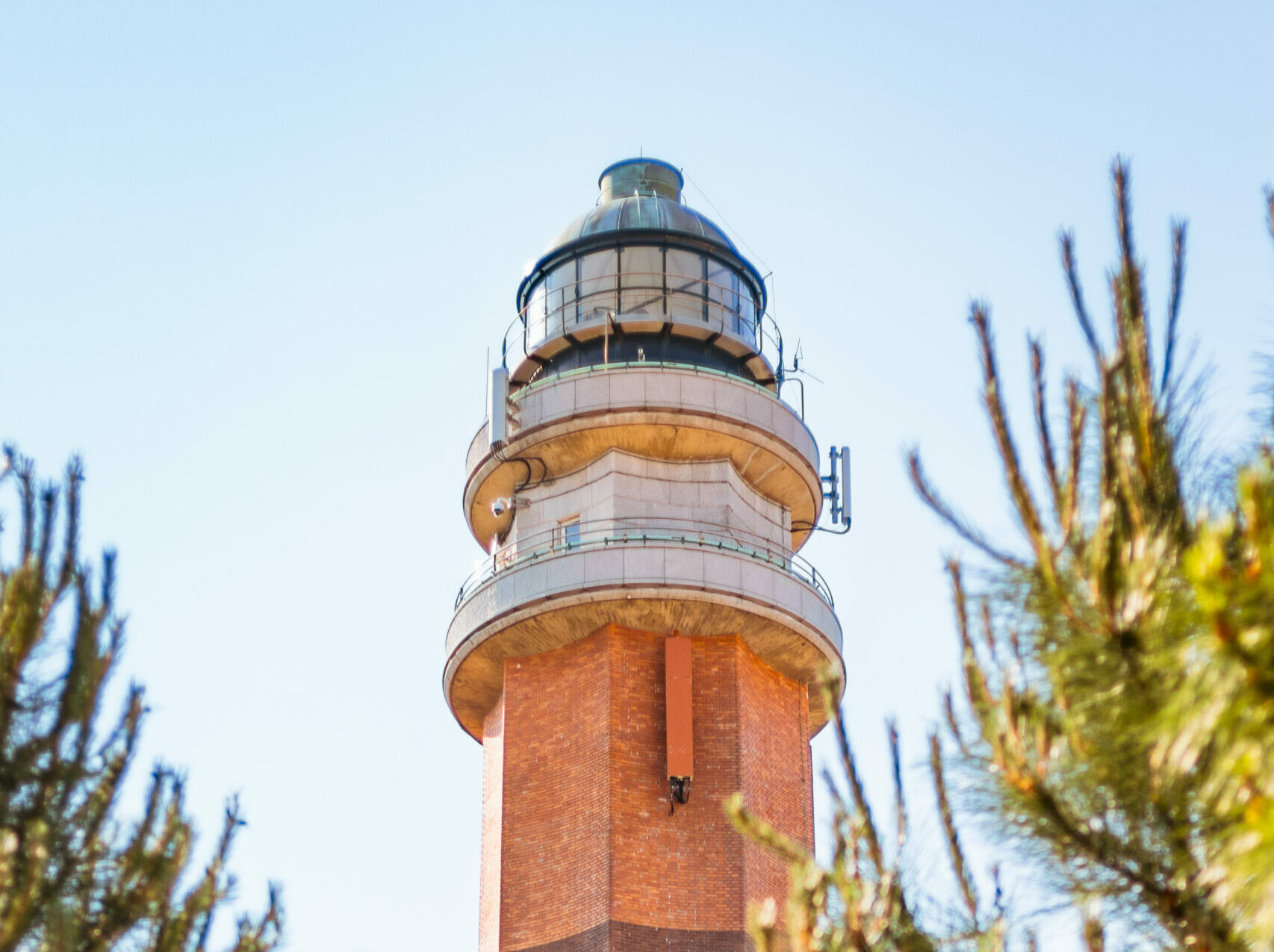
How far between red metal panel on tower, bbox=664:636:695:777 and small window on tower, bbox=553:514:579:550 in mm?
3082

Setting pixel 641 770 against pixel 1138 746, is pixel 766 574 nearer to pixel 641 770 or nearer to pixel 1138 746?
pixel 641 770

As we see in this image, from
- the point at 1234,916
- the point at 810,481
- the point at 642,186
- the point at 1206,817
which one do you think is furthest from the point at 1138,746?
the point at 642,186

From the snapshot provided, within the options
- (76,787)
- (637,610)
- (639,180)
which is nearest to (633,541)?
(637,610)

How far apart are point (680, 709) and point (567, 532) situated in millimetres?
4863

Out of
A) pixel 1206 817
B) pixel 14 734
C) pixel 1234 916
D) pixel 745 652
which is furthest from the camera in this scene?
pixel 745 652

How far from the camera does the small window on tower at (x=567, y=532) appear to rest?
1390 inches

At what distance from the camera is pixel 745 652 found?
113ft

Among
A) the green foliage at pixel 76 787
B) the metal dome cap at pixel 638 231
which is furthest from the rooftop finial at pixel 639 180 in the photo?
the green foliage at pixel 76 787

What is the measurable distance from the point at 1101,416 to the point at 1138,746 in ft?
5.83

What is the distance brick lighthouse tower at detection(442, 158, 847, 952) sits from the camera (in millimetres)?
31766

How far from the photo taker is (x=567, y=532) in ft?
117

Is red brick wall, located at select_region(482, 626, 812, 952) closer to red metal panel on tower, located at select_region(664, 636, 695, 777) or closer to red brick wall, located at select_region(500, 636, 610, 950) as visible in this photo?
red brick wall, located at select_region(500, 636, 610, 950)

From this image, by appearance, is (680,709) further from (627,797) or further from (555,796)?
(555,796)

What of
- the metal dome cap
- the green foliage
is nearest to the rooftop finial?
the metal dome cap
